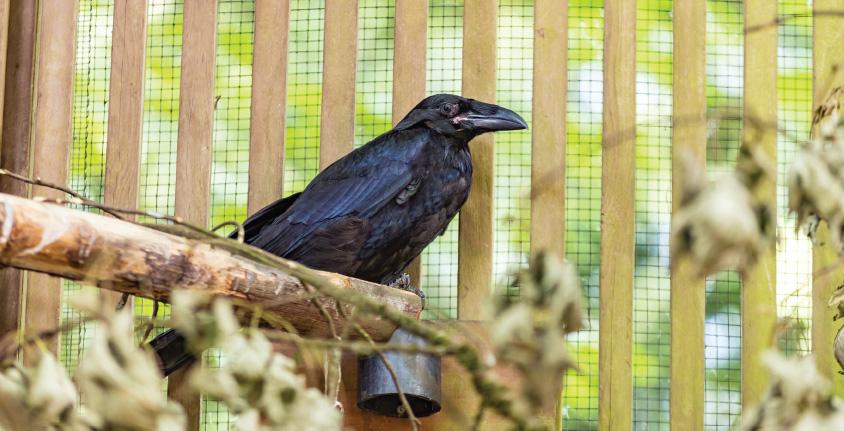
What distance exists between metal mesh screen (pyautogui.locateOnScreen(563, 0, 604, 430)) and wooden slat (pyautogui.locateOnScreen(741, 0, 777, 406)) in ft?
1.57

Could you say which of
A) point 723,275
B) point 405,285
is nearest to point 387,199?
point 405,285

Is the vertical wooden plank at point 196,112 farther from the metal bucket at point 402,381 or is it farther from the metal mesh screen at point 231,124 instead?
the metal bucket at point 402,381

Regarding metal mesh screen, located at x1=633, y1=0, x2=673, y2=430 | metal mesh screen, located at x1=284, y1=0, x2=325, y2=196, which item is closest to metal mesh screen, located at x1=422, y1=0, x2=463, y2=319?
metal mesh screen, located at x1=284, y1=0, x2=325, y2=196

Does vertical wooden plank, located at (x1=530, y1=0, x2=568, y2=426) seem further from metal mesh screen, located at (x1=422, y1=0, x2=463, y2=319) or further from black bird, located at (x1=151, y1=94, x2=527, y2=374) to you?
metal mesh screen, located at (x1=422, y1=0, x2=463, y2=319)

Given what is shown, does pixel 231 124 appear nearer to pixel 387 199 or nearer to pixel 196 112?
pixel 196 112

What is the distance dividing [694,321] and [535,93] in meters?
0.91

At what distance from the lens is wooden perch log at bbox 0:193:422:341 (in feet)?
7.56

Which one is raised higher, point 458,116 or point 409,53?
point 409,53

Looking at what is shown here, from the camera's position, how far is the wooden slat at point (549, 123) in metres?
3.94

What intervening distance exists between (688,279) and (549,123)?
0.68 m

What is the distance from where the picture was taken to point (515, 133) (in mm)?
4461

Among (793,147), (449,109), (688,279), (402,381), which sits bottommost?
(402,381)

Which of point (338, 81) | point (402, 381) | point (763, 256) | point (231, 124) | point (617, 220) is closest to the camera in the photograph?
point (402, 381)

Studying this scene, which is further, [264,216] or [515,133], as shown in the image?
[515,133]
